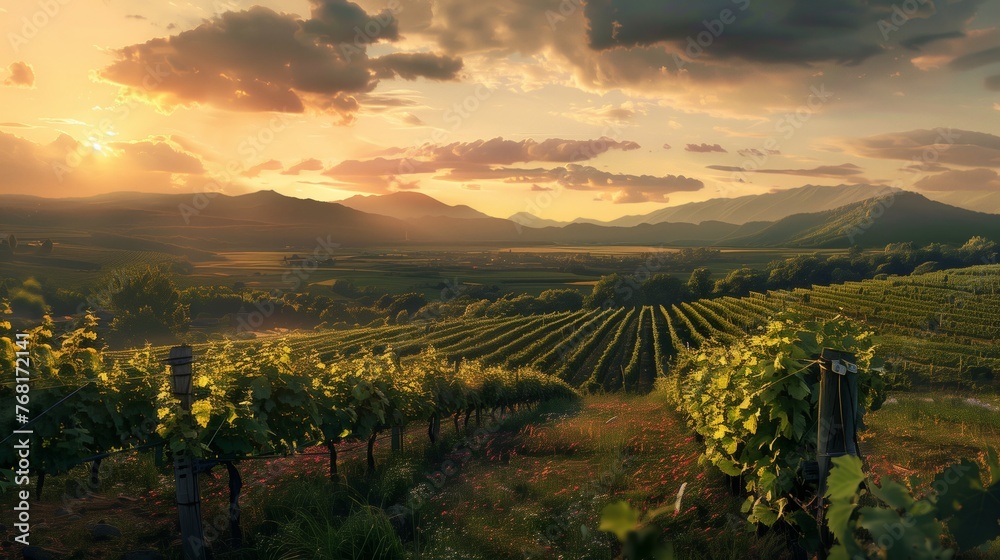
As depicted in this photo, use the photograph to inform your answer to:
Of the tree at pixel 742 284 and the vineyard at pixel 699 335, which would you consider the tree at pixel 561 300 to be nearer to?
the tree at pixel 742 284

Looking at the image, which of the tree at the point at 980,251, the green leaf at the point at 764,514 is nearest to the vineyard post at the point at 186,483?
the green leaf at the point at 764,514

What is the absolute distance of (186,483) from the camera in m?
6.61

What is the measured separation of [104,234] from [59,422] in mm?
213242

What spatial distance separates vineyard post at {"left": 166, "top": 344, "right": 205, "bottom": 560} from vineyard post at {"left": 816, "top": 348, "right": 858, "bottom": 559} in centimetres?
649

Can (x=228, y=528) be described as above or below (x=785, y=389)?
below

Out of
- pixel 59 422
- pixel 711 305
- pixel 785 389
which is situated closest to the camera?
pixel 785 389

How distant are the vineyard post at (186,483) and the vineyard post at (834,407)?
649 cm

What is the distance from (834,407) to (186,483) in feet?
22.3

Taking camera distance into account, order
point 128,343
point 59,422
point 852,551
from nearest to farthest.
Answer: point 852,551
point 59,422
point 128,343

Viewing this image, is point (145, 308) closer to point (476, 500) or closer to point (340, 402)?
point (340, 402)

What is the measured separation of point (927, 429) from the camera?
9812 mm

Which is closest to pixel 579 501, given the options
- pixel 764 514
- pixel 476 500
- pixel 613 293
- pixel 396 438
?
pixel 476 500

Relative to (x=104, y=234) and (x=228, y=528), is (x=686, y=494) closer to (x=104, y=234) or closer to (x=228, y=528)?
(x=228, y=528)

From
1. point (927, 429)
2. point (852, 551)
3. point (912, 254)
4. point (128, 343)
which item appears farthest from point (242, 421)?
point (912, 254)
